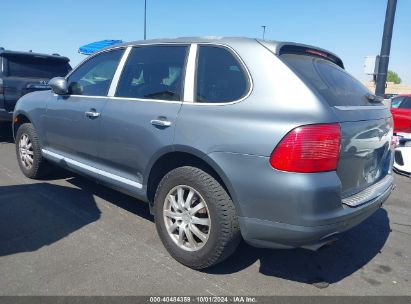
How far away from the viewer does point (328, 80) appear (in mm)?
2975

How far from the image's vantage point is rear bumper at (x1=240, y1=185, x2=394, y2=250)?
98.6 inches

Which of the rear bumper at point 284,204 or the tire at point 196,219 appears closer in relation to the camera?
the rear bumper at point 284,204

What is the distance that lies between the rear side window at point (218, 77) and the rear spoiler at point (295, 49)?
27 cm

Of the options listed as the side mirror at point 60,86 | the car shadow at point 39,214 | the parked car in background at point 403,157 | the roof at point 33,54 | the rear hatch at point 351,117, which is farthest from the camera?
the roof at point 33,54

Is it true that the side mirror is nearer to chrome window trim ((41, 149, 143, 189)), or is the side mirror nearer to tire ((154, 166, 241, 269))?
chrome window trim ((41, 149, 143, 189))

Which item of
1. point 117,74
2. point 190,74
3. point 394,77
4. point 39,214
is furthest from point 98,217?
point 394,77

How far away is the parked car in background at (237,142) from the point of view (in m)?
2.49

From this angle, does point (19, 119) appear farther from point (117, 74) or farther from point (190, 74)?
point (190, 74)

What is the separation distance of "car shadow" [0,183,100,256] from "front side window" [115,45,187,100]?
1.37 m

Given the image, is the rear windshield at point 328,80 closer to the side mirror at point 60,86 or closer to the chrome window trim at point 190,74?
the chrome window trim at point 190,74

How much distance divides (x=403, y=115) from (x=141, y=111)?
325 inches

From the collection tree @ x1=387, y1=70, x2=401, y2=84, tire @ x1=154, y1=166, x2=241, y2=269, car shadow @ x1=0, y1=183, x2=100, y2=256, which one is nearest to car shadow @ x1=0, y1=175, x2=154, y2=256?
car shadow @ x1=0, y1=183, x2=100, y2=256

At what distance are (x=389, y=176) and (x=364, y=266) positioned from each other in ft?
2.71

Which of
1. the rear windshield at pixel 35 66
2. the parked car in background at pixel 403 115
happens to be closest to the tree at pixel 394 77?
the parked car in background at pixel 403 115
